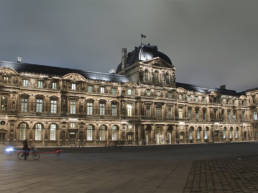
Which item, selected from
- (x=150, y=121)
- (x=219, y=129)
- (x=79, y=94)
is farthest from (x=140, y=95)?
(x=219, y=129)

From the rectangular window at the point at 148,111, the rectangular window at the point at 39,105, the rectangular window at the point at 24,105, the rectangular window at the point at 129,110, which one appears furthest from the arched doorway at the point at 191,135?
the rectangular window at the point at 24,105

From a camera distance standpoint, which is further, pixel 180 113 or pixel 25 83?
pixel 180 113

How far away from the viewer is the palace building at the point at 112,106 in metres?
43.5

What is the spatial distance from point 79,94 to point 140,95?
14.3 metres

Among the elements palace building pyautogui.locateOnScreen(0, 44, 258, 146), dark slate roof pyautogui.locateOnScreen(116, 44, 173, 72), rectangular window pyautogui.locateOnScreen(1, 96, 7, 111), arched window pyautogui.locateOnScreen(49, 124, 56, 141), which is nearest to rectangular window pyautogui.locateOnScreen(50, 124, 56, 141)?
arched window pyautogui.locateOnScreen(49, 124, 56, 141)

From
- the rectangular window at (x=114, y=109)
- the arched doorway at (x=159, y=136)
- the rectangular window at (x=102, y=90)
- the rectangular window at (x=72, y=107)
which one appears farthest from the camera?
the arched doorway at (x=159, y=136)

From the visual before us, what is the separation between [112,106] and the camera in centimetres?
5259

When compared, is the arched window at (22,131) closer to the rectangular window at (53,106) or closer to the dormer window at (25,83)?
the rectangular window at (53,106)

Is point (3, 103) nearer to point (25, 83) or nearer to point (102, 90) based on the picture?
point (25, 83)

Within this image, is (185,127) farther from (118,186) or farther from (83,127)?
(118,186)

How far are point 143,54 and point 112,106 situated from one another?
598 inches

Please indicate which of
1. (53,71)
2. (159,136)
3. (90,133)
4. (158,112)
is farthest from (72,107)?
(159,136)

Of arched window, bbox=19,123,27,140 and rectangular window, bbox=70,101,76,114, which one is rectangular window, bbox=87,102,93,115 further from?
arched window, bbox=19,123,27,140

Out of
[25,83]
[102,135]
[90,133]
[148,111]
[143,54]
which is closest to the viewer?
[25,83]
